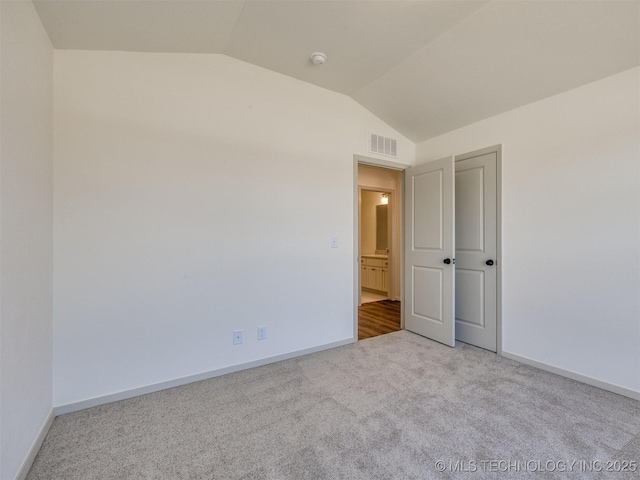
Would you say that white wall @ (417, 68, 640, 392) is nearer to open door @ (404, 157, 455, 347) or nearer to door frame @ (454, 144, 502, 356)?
door frame @ (454, 144, 502, 356)

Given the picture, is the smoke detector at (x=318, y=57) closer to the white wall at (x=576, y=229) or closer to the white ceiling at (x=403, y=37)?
the white ceiling at (x=403, y=37)

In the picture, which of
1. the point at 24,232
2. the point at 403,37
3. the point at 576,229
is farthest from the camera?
the point at 576,229

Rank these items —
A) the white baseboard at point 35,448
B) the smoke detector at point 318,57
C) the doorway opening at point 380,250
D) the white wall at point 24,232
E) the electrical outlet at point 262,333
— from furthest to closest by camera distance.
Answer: the doorway opening at point 380,250 → the electrical outlet at point 262,333 → the smoke detector at point 318,57 → the white baseboard at point 35,448 → the white wall at point 24,232

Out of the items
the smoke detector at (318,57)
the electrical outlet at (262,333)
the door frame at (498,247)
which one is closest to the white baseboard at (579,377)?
the door frame at (498,247)

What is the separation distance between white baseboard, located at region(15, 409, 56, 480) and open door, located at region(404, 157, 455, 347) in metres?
3.26

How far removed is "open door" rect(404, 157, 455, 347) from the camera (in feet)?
10.2

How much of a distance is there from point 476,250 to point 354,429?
2236 mm

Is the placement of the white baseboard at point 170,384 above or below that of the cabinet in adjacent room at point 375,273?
below

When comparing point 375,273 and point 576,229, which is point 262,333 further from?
point 375,273

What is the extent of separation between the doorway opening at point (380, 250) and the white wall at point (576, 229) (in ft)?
5.24

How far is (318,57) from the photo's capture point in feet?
8.05

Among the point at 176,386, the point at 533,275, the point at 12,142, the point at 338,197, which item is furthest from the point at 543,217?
the point at 12,142

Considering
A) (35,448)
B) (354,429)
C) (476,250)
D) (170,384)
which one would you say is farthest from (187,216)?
(476,250)

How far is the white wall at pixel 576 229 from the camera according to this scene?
213 cm
